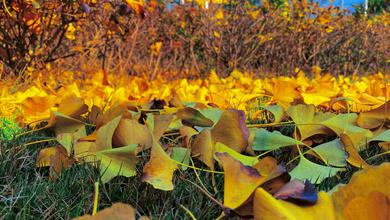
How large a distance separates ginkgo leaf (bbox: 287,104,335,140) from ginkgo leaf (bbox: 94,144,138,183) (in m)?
0.38

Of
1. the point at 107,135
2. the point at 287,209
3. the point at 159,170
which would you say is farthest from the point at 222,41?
the point at 287,209

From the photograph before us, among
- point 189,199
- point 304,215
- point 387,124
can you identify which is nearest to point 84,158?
point 189,199

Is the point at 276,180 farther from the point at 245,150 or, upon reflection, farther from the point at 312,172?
the point at 245,150

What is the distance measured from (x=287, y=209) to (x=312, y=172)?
13.3 inches

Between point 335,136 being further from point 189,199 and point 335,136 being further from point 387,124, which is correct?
point 189,199

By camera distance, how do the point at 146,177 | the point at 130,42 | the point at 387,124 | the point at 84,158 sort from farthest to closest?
the point at 130,42, the point at 387,124, the point at 84,158, the point at 146,177

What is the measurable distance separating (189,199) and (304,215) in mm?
295

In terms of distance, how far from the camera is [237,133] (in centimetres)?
96

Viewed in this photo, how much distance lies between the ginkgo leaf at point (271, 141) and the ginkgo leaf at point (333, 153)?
0.05 m

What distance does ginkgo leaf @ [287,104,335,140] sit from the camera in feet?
3.59

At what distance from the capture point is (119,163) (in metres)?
0.88

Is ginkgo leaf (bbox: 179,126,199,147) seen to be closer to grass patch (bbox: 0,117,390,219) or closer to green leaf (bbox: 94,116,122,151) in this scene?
grass patch (bbox: 0,117,390,219)

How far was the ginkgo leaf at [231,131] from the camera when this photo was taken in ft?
3.05

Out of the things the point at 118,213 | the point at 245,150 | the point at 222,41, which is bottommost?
the point at 222,41
